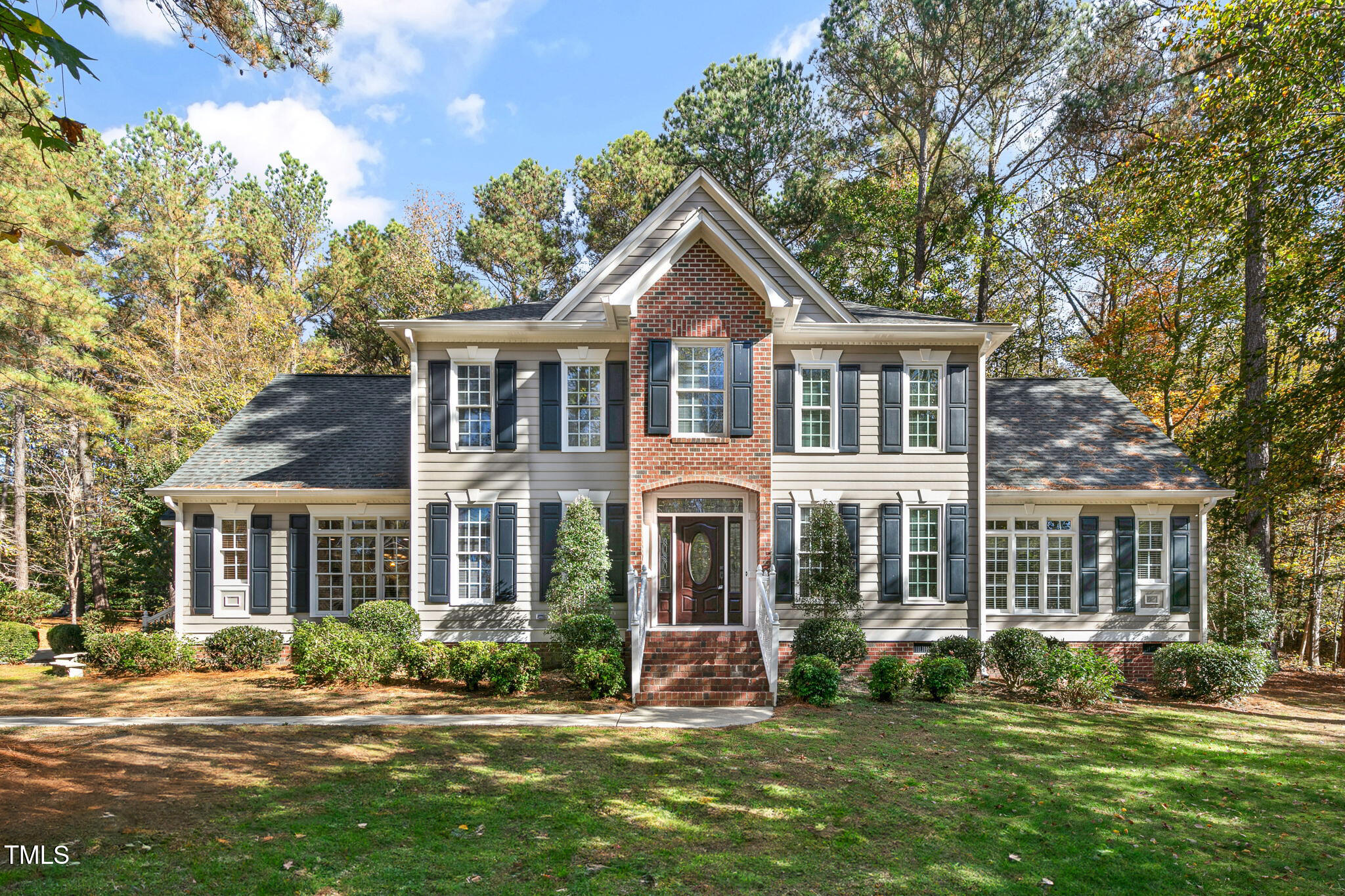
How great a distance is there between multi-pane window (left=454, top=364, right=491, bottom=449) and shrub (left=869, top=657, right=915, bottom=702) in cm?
834

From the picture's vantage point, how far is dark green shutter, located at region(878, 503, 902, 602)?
13.8 metres

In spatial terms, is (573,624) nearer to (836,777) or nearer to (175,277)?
(836,777)

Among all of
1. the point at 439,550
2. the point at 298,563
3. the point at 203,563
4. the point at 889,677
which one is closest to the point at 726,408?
the point at 889,677

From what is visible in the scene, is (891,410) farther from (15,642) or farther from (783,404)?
(15,642)

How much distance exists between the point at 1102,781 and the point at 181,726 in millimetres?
11552

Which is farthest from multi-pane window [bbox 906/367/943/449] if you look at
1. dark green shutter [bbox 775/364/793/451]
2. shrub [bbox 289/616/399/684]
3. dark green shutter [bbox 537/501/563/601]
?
shrub [bbox 289/616/399/684]

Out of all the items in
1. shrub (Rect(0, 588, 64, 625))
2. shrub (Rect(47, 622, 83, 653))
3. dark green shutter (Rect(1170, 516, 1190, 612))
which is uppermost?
dark green shutter (Rect(1170, 516, 1190, 612))

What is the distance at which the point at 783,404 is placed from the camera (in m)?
13.9

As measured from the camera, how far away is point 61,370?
24172 millimetres

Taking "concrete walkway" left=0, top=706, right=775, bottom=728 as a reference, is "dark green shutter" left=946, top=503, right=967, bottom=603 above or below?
above

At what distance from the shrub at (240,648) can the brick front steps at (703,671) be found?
24.9ft

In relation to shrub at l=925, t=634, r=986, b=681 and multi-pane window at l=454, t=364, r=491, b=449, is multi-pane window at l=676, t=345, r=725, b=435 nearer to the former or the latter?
multi-pane window at l=454, t=364, r=491, b=449

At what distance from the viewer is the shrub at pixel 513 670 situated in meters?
11.6

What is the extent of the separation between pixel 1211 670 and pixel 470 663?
1266 cm
